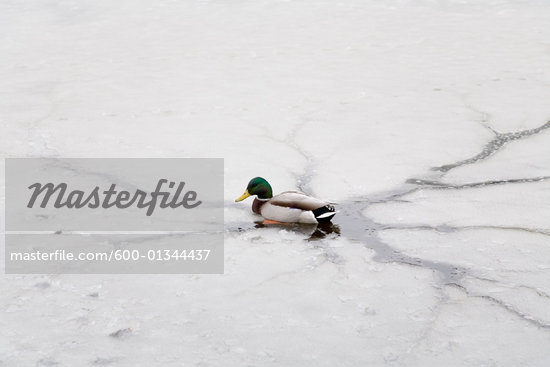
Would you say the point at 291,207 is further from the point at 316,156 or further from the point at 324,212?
the point at 316,156

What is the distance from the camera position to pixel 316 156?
5.22m

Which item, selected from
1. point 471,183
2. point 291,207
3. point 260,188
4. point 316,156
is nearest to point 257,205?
point 260,188

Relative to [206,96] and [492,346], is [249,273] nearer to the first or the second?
[492,346]

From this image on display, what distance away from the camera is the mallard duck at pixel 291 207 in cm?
408

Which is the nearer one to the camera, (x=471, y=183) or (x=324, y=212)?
(x=324, y=212)

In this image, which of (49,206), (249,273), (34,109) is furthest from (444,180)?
(34,109)

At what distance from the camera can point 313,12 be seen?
9.97 metres

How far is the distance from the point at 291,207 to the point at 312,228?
16 cm

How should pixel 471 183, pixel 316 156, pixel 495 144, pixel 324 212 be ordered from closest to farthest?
pixel 324 212
pixel 471 183
pixel 316 156
pixel 495 144

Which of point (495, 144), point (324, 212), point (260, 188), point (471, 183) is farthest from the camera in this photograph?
point (495, 144)

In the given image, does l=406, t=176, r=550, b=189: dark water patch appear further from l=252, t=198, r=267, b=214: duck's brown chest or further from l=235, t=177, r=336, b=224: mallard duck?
l=252, t=198, r=267, b=214: duck's brown chest

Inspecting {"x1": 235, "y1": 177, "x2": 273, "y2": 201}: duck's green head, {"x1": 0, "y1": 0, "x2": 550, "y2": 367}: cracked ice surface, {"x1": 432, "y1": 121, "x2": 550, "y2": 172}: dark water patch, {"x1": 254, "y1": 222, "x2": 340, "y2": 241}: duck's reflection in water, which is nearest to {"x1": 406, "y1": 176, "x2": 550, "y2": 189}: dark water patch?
{"x1": 0, "y1": 0, "x2": 550, "y2": 367}: cracked ice surface

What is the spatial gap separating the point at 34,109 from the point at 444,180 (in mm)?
3473

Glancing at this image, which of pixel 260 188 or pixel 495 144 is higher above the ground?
pixel 260 188
